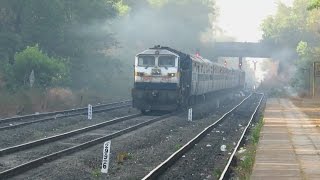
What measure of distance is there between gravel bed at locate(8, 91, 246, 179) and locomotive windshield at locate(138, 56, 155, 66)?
22.9 ft

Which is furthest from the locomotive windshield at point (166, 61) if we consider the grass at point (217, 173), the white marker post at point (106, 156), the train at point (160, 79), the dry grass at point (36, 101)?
the white marker post at point (106, 156)

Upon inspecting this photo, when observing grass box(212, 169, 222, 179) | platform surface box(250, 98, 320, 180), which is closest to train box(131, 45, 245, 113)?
platform surface box(250, 98, 320, 180)

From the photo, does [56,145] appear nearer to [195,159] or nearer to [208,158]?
[195,159]

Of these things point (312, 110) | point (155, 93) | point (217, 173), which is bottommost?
point (312, 110)

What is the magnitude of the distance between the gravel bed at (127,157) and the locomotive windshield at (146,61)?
22.9 ft

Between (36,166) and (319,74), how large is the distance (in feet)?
116

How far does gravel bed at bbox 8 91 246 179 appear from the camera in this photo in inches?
472

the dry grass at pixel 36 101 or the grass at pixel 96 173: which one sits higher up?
the dry grass at pixel 36 101

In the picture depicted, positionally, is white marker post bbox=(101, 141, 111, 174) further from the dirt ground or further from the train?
the train

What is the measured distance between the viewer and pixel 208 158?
49.5 feet

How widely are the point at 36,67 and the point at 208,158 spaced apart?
20.9 m

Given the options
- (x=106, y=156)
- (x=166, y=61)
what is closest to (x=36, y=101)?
(x=166, y=61)

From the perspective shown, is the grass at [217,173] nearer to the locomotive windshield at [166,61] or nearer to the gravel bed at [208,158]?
the gravel bed at [208,158]

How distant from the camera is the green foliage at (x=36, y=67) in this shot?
32688 millimetres
